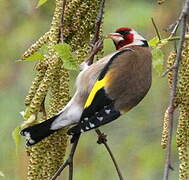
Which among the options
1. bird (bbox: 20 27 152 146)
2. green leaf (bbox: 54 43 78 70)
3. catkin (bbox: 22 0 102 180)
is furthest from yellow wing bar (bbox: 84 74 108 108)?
green leaf (bbox: 54 43 78 70)

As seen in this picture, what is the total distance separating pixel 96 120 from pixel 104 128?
9.48 feet

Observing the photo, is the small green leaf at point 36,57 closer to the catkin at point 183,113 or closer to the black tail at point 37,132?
the black tail at point 37,132

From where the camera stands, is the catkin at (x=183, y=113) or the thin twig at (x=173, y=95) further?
the catkin at (x=183, y=113)

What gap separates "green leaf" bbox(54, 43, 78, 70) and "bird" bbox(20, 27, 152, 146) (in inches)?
5.9

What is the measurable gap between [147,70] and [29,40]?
8.05ft

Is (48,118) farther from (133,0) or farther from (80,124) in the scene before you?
(133,0)

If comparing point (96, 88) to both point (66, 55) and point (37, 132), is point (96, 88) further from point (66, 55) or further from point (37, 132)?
point (37, 132)

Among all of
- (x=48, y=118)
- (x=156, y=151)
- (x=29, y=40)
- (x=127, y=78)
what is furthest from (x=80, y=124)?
(x=29, y=40)

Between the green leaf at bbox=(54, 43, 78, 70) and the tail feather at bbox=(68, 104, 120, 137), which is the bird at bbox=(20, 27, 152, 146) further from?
the green leaf at bbox=(54, 43, 78, 70)

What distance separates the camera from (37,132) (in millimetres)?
A: 2225

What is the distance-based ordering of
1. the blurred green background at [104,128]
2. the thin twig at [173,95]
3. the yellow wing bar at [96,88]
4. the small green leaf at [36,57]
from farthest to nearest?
the blurred green background at [104,128], the yellow wing bar at [96,88], the small green leaf at [36,57], the thin twig at [173,95]

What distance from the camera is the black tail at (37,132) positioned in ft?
7.30

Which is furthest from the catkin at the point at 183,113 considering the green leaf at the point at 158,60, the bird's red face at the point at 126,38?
the bird's red face at the point at 126,38

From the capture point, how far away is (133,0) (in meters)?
4.86
